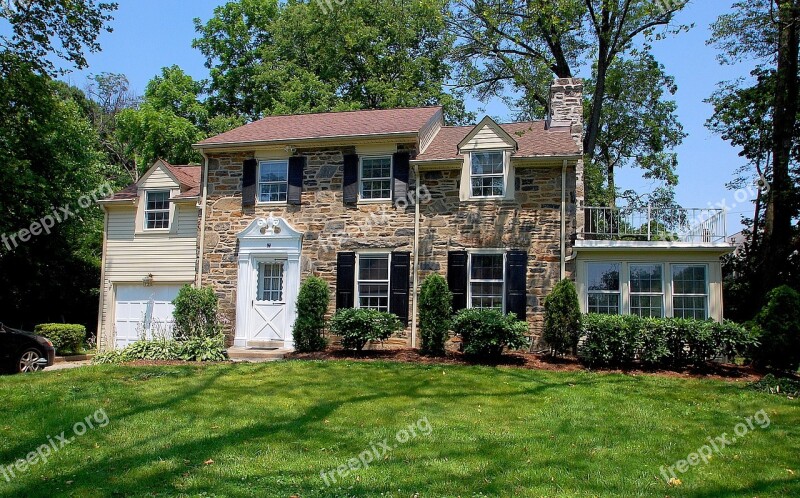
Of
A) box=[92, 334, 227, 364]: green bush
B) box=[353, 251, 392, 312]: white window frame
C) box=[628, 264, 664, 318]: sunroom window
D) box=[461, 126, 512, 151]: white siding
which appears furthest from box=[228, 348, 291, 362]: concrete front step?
box=[628, 264, 664, 318]: sunroom window

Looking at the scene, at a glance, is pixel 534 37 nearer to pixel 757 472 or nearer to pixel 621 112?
pixel 621 112

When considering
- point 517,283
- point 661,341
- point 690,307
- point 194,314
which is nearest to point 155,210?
point 194,314

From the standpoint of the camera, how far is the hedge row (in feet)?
38.4

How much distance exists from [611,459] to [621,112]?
23205 millimetres

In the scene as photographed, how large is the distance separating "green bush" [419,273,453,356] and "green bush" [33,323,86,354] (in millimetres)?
10854

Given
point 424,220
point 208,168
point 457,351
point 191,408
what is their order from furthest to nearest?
point 208,168
point 424,220
point 457,351
point 191,408

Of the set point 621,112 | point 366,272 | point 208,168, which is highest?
point 621,112

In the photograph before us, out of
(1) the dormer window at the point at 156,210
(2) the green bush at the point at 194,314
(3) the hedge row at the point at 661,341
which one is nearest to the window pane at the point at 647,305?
Answer: (3) the hedge row at the point at 661,341

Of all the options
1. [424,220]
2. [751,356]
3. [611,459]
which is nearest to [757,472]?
[611,459]

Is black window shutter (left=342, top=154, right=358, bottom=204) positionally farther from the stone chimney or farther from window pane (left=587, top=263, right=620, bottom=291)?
window pane (left=587, top=263, right=620, bottom=291)

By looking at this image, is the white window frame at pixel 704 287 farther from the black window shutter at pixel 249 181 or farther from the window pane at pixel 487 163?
the black window shutter at pixel 249 181

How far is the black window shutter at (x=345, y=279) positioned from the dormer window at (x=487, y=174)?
11.2ft

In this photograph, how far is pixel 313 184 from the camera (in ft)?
51.4

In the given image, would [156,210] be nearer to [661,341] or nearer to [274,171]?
[274,171]
